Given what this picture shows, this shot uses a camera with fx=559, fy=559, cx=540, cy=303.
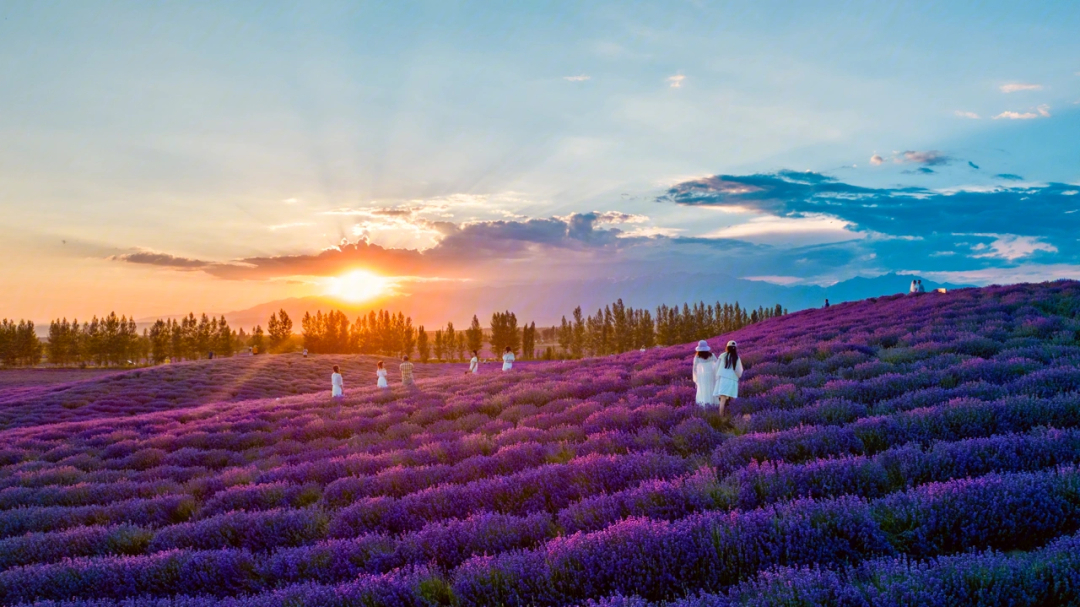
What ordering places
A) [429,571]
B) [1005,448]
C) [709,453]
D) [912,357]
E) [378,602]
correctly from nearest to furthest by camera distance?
[378,602]
[429,571]
[1005,448]
[709,453]
[912,357]

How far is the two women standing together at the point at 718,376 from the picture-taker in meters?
10.2

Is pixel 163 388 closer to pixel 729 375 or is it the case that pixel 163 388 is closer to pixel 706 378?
pixel 706 378

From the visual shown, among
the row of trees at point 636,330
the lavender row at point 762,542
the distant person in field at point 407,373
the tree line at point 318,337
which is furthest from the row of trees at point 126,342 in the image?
the lavender row at point 762,542

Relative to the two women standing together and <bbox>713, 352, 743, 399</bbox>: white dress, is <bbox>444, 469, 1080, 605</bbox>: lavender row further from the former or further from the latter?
<bbox>713, 352, 743, 399</bbox>: white dress

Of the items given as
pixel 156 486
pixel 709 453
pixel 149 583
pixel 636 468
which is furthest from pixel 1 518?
pixel 709 453

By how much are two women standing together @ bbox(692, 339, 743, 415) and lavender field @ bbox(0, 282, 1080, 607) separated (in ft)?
1.28

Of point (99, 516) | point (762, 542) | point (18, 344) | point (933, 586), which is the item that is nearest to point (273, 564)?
point (762, 542)

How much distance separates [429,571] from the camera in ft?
14.1

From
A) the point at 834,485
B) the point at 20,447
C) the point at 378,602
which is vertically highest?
the point at 834,485

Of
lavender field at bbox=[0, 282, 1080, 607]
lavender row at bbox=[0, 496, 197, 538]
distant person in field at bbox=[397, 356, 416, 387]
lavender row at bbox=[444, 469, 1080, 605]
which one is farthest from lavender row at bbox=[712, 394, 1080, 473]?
distant person in field at bbox=[397, 356, 416, 387]

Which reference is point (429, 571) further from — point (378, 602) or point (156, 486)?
point (156, 486)

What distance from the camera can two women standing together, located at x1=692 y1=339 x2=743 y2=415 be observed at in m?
10.2

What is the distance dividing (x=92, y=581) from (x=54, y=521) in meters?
3.56

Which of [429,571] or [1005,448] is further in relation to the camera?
[1005,448]
